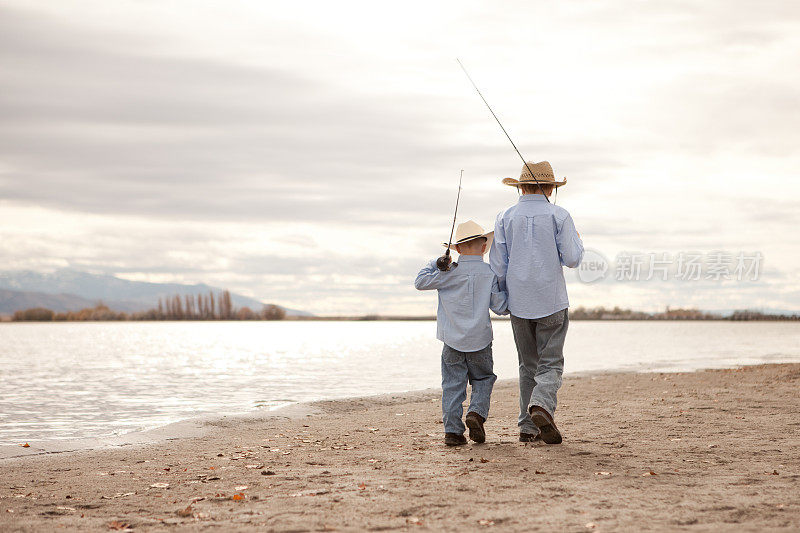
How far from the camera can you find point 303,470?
20.0 ft

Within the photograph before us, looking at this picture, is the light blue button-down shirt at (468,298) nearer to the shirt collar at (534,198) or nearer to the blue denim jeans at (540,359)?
the blue denim jeans at (540,359)

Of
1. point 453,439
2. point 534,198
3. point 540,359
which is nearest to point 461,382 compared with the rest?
point 453,439

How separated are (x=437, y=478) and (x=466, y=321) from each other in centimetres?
174

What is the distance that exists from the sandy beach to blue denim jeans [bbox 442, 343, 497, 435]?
291 millimetres

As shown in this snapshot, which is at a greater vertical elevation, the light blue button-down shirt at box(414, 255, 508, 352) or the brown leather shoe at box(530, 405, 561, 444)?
→ the light blue button-down shirt at box(414, 255, 508, 352)

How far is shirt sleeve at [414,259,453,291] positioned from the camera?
6.79 meters

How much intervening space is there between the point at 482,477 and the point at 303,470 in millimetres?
1531

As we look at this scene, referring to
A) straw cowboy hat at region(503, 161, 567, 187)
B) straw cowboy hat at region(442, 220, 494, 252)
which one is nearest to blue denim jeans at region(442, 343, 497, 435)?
straw cowboy hat at region(442, 220, 494, 252)

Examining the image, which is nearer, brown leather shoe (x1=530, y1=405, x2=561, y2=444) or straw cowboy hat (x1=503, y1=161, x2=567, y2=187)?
brown leather shoe (x1=530, y1=405, x2=561, y2=444)

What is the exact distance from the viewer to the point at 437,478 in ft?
17.8

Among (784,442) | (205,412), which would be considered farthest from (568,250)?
(205,412)

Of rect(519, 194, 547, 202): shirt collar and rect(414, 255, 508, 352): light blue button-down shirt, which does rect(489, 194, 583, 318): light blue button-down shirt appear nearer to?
rect(519, 194, 547, 202): shirt collar

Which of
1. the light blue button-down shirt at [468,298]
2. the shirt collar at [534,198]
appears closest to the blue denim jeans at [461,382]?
the light blue button-down shirt at [468,298]

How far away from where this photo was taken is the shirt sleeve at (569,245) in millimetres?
6621
